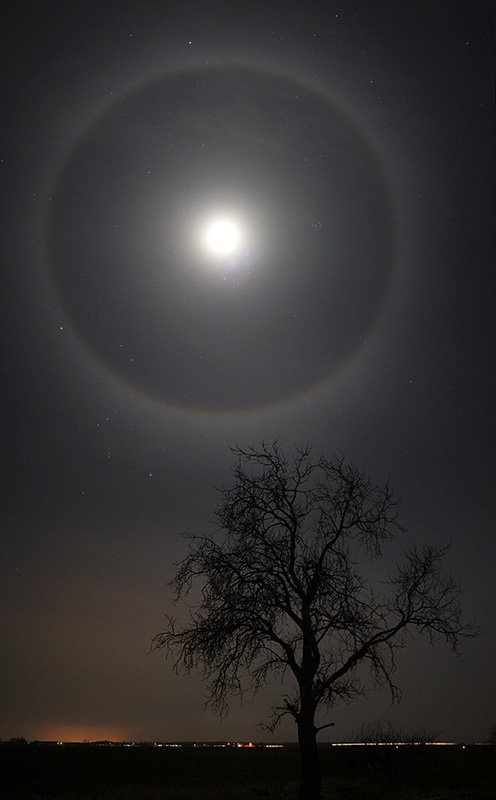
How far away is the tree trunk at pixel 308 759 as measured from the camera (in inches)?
555

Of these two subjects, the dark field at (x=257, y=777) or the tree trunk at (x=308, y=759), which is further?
the dark field at (x=257, y=777)

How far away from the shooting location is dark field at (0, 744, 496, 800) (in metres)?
18.0

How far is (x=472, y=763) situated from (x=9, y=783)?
1834 centimetres

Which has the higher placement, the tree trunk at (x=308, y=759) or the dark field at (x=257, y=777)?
the tree trunk at (x=308, y=759)

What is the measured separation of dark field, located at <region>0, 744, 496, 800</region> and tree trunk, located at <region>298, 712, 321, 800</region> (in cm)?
329

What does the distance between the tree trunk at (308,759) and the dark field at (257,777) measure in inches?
129

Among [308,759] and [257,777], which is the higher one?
[308,759]

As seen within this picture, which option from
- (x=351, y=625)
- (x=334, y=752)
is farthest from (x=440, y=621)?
(x=334, y=752)

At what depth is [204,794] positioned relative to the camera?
17.7 metres

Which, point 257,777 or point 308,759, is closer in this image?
point 308,759

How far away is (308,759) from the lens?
14344mm

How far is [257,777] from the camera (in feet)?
84.0

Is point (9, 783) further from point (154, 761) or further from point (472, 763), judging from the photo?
point (472, 763)

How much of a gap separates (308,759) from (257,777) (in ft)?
44.0
